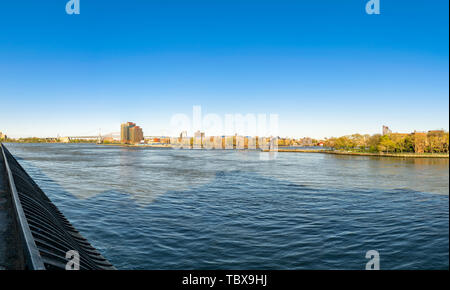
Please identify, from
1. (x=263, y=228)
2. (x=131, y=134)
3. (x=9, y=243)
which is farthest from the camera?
(x=131, y=134)

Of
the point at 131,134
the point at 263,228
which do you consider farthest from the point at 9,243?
the point at 131,134

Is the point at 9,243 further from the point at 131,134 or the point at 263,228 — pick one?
the point at 131,134

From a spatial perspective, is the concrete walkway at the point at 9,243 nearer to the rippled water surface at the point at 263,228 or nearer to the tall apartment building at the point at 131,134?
the rippled water surface at the point at 263,228

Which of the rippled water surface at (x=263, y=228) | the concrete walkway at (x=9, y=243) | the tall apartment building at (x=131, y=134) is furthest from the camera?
the tall apartment building at (x=131, y=134)

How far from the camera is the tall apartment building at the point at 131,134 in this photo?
561 feet

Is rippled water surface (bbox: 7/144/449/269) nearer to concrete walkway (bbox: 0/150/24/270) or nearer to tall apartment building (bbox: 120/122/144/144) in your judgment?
concrete walkway (bbox: 0/150/24/270)

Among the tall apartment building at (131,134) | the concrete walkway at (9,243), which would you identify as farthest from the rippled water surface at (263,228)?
the tall apartment building at (131,134)

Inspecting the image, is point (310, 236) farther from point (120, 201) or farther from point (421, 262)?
point (120, 201)

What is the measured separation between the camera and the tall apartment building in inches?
6735

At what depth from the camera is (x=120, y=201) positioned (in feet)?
46.6

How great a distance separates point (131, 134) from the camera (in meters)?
170
